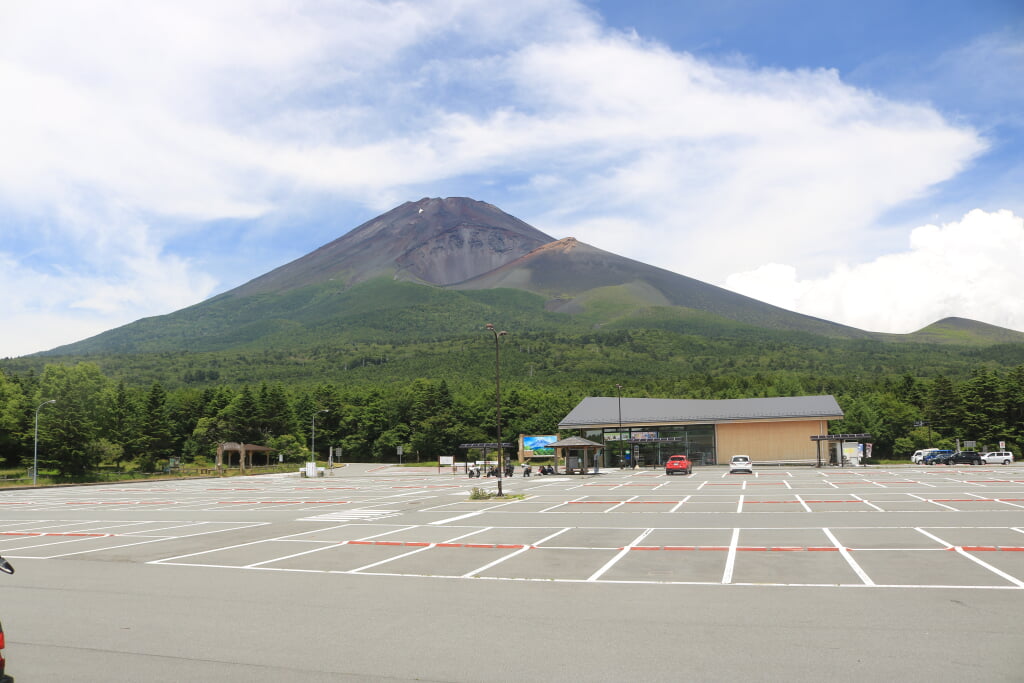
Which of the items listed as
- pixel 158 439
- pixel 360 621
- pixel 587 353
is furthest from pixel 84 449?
pixel 587 353

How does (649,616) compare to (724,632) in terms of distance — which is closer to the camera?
(724,632)

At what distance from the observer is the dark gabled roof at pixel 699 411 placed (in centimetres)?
7650

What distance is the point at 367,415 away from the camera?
114 m

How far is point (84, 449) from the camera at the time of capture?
217 ft

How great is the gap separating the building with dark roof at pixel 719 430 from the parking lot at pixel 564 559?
4647cm

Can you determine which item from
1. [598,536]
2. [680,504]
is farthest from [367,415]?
[598,536]

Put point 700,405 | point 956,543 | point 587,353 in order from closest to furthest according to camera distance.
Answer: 1. point 956,543
2. point 700,405
3. point 587,353

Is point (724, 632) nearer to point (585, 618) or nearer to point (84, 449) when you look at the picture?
point (585, 618)

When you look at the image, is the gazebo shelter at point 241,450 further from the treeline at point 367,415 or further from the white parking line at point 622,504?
the white parking line at point 622,504

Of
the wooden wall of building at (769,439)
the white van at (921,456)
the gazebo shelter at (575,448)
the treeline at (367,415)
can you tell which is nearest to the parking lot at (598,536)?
the gazebo shelter at (575,448)

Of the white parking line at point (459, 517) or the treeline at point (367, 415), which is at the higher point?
the treeline at point (367, 415)

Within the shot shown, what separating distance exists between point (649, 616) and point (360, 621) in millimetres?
4035

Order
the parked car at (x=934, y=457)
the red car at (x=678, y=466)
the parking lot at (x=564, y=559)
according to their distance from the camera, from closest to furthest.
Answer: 1. the parking lot at (x=564, y=559)
2. the red car at (x=678, y=466)
3. the parked car at (x=934, y=457)

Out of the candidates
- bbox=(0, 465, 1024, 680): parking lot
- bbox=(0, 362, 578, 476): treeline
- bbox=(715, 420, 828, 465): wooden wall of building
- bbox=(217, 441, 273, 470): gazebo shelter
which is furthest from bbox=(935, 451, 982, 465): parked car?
bbox=(217, 441, 273, 470): gazebo shelter
